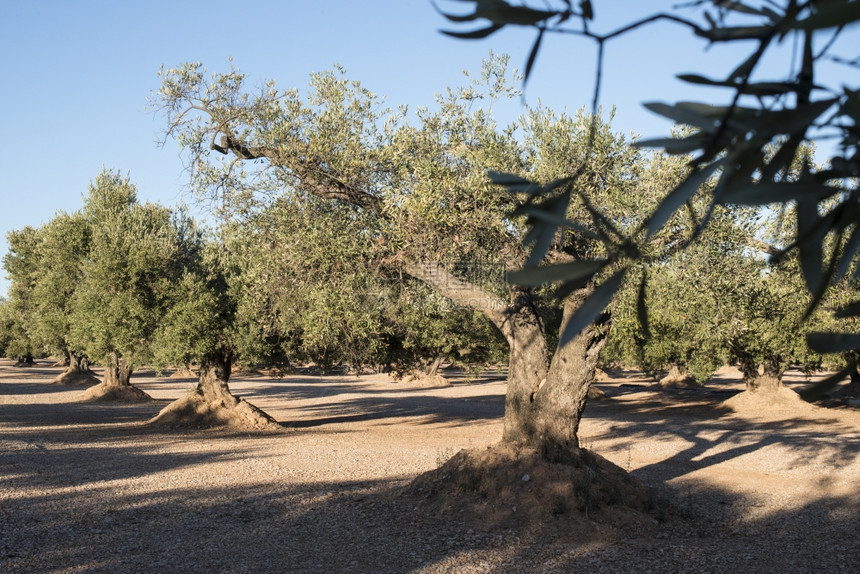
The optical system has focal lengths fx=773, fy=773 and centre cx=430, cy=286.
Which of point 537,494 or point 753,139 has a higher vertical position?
point 753,139

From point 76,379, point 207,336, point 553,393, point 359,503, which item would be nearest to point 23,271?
point 76,379

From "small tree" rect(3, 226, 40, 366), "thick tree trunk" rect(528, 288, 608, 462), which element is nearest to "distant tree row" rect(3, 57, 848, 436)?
"thick tree trunk" rect(528, 288, 608, 462)

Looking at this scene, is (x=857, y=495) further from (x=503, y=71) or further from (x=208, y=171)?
(x=208, y=171)

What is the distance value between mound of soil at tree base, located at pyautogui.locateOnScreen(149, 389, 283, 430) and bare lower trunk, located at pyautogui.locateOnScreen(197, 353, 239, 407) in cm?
12

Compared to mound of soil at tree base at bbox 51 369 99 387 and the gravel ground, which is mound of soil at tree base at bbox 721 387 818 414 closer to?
the gravel ground

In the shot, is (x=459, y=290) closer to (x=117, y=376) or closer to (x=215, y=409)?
(x=215, y=409)

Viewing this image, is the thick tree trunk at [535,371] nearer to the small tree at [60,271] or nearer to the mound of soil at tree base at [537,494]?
the mound of soil at tree base at [537,494]

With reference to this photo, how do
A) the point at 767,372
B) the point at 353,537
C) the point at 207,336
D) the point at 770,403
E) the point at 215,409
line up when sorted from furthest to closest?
the point at 767,372, the point at 770,403, the point at 215,409, the point at 207,336, the point at 353,537

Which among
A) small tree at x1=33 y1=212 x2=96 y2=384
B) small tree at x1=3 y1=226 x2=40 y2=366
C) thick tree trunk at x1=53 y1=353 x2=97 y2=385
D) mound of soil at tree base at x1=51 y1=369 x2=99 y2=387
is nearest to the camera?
small tree at x1=33 y1=212 x2=96 y2=384

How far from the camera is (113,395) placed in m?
33.3

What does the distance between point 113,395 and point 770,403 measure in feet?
88.3

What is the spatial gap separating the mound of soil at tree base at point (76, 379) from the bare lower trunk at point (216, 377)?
78.2ft

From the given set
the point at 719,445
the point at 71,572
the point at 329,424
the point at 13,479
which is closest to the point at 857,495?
the point at 719,445

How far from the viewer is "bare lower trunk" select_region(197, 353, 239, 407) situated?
21.8 meters
